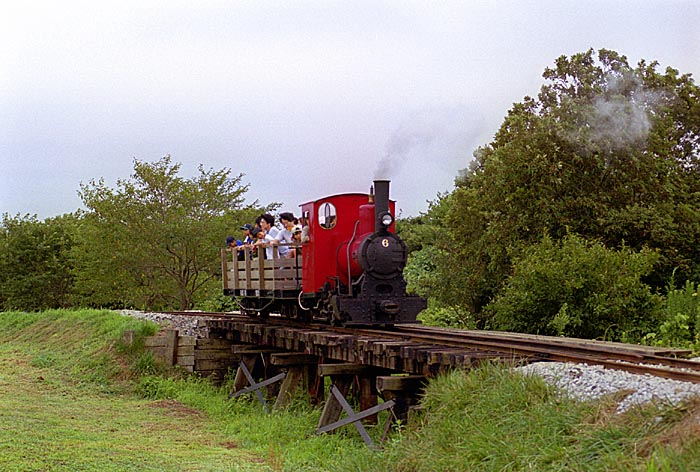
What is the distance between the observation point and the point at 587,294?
1650cm

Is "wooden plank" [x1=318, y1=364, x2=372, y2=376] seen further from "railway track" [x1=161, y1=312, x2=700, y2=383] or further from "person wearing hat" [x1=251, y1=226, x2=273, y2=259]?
"person wearing hat" [x1=251, y1=226, x2=273, y2=259]

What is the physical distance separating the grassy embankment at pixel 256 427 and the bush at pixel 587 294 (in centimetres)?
574

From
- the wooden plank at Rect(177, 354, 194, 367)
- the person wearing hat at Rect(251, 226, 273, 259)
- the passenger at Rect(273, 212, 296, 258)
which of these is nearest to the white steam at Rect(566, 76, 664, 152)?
the passenger at Rect(273, 212, 296, 258)

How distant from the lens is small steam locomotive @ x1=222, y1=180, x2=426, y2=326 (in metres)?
13.2

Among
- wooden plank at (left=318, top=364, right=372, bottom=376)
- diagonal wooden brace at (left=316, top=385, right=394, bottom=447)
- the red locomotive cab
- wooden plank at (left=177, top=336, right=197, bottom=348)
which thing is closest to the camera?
diagonal wooden brace at (left=316, top=385, right=394, bottom=447)

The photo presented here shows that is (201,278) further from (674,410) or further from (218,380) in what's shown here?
(674,410)

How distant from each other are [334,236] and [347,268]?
73cm

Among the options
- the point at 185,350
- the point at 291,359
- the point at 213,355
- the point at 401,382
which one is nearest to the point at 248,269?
the point at 213,355

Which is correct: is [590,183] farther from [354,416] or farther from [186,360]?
[354,416]

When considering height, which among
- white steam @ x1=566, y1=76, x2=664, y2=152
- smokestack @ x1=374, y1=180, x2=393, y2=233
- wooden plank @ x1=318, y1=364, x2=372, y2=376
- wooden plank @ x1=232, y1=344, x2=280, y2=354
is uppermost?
white steam @ x1=566, y1=76, x2=664, y2=152

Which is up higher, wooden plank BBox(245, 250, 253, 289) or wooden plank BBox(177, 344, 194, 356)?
wooden plank BBox(245, 250, 253, 289)

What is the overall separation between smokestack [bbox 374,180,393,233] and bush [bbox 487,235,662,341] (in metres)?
4.65

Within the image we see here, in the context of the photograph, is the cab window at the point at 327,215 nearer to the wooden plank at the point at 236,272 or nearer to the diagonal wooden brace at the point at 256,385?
the diagonal wooden brace at the point at 256,385

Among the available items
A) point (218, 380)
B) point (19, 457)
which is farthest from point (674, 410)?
point (218, 380)
